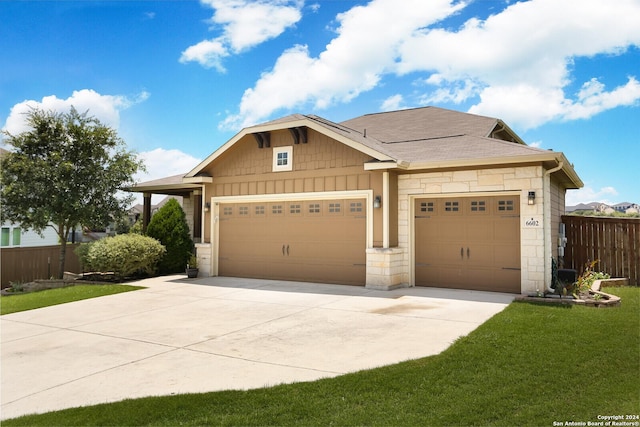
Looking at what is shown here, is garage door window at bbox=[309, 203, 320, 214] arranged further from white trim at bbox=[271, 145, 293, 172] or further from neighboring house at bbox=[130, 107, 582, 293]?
white trim at bbox=[271, 145, 293, 172]

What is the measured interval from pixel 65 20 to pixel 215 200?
598cm

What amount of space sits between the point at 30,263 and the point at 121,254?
13.4 feet

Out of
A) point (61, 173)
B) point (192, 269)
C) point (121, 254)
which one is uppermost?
point (61, 173)

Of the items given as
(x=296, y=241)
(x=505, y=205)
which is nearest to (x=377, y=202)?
(x=296, y=241)

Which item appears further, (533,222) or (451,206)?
(451,206)

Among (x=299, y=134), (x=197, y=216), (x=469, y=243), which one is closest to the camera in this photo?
(x=469, y=243)

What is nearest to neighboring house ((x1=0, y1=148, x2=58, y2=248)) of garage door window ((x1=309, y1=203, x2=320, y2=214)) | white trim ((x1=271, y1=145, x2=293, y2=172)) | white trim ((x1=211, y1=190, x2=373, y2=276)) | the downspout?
white trim ((x1=211, y1=190, x2=373, y2=276))

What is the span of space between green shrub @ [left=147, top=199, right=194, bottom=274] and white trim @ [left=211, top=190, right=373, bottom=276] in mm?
1458

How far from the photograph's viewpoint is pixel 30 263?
1425cm

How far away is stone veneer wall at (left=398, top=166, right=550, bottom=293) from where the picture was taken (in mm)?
9320

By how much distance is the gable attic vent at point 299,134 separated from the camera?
11836 millimetres

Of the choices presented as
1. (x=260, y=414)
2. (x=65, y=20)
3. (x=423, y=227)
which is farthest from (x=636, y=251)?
(x=65, y=20)

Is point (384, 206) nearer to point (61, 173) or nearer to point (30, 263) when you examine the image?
point (61, 173)

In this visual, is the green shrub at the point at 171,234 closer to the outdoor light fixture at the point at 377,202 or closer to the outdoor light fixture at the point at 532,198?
the outdoor light fixture at the point at 377,202
